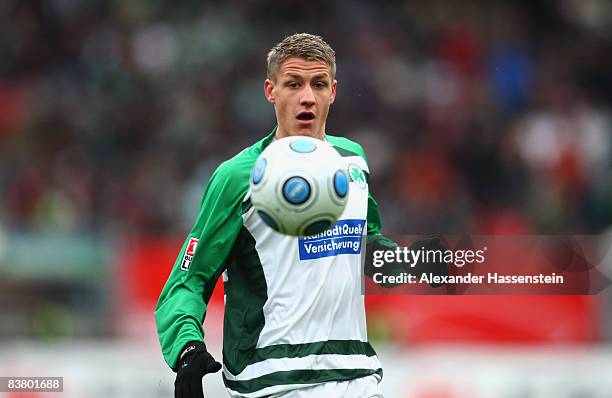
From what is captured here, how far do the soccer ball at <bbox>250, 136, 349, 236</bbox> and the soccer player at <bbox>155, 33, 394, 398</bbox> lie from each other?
0.45 metres

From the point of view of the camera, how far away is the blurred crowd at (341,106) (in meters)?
11.9

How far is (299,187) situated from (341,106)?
31.0ft

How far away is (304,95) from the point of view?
4.57 m

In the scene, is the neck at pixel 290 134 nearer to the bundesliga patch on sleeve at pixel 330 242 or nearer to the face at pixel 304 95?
the face at pixel 304 95

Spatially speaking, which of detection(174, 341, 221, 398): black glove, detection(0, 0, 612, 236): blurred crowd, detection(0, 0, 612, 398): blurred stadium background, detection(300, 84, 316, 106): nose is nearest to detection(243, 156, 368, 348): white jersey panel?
detection(174, 341, 221, 398): black glove

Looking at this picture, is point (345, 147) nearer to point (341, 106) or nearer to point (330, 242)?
point (330, 242)

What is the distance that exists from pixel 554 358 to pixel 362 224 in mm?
4257

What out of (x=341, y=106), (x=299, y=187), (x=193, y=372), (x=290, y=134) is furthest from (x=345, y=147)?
(x=341, y=106)

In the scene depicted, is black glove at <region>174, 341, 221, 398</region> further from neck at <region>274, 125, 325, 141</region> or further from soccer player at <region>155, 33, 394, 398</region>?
neck at <region>274, 125, 325, 141</region>

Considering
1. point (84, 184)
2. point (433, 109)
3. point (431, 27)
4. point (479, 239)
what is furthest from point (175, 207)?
point (479, 239)

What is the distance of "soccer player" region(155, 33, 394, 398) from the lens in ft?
14.5

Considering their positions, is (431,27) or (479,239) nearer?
(479,239)

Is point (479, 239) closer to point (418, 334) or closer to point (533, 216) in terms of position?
point (418, 334)

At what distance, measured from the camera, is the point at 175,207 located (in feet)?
40.0
